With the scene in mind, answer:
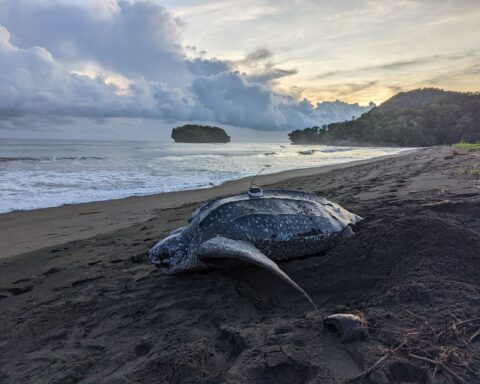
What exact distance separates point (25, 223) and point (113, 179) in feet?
20.1

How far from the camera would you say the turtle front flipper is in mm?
2568

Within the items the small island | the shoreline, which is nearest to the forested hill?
the small island

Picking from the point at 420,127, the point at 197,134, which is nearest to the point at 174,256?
the point at 420,127

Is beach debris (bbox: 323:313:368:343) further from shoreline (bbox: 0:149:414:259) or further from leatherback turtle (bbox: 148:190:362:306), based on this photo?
shoreline (bbox: 0:149:414:259)

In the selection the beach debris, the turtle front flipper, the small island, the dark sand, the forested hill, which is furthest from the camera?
the small island

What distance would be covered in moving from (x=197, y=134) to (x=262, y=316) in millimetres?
111721

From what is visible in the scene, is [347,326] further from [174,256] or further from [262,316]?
[174,256]

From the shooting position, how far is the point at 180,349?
196 cm

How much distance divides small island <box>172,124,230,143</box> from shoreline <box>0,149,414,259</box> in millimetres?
104527

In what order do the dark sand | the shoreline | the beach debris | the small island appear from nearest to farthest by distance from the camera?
1. the dark sand
2. the beach debris
3. the shoreline
4. the small island

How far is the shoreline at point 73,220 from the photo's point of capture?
5.26 meters

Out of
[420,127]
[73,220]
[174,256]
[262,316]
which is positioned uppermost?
[420,127]

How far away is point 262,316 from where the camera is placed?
2357 mm

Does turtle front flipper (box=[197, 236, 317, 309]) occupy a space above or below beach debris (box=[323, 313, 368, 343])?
above
